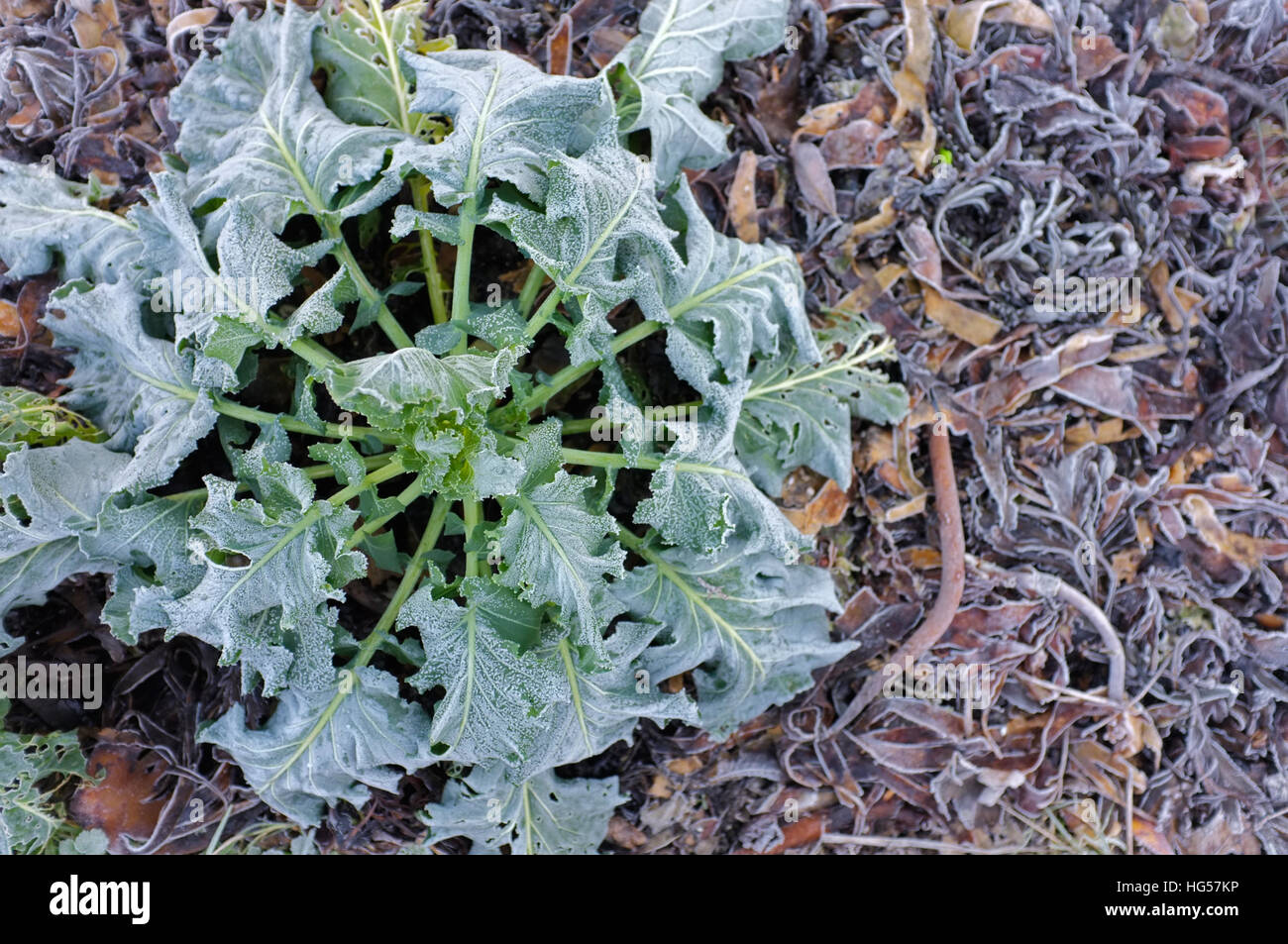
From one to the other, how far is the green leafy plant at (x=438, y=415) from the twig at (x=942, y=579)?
33 centimetres

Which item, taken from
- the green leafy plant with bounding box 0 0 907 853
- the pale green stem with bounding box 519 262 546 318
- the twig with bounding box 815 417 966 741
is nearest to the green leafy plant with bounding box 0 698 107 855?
the green leafy plant with bounding box 0 0 907 853

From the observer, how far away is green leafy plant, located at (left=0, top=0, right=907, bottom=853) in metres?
1.82

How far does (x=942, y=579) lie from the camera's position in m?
2.70

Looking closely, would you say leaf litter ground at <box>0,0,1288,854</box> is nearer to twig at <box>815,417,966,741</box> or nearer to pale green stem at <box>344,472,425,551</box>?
twig at <box>815,417,966,741</box>

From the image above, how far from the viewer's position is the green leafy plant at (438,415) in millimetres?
1821

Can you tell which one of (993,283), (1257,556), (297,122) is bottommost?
(1257,556)

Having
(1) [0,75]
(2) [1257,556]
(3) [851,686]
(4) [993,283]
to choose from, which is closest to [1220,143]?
(4) [993,283]

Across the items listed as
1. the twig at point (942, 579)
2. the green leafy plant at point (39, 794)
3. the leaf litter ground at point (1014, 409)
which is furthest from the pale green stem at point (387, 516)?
the twig at point (942, 579)

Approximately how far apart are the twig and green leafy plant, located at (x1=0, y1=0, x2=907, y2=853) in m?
0.33

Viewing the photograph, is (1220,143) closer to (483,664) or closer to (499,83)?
(499,83)

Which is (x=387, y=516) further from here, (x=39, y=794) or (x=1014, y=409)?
(x=1014, y=409)

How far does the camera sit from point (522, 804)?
2367 mm

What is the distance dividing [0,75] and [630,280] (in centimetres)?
185

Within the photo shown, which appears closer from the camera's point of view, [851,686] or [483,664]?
[483,664]
